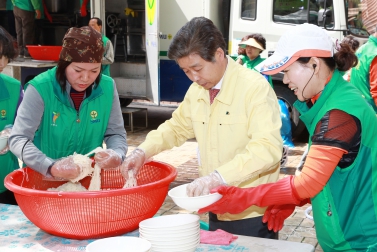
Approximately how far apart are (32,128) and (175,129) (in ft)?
2.59

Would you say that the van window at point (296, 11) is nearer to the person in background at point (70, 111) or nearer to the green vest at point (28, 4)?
the green vest at point (28, 4)

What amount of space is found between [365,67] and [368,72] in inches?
2.2

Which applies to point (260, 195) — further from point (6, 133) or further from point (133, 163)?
point (6, 133)

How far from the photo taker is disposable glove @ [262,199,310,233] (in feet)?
8.04

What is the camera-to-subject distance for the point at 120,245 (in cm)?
201

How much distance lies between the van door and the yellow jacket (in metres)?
5.77

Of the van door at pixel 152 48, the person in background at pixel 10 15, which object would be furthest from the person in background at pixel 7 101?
the person in background at pixel 10 15

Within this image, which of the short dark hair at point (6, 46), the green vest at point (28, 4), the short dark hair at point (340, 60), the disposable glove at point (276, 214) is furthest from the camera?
the green vest at point (28, 4)

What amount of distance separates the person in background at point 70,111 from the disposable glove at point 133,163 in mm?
87

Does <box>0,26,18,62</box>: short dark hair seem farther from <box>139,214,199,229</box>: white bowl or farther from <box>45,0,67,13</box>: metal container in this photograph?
<box>45,0,67,13</box>: metal container

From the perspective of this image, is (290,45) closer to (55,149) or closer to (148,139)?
(148,139)

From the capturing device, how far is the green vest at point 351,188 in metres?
2.06

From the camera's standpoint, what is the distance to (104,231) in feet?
7.67

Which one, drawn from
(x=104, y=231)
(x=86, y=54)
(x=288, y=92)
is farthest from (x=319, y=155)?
(x=288, y=92)
